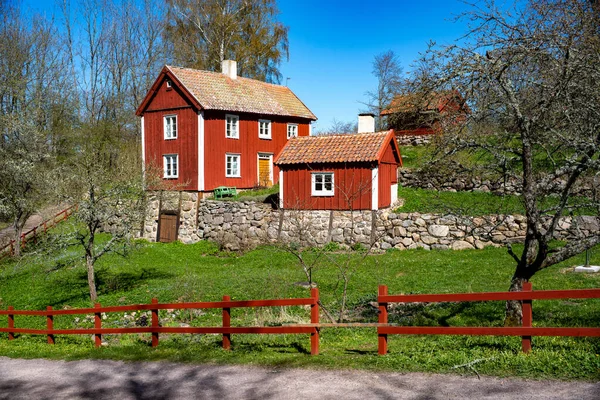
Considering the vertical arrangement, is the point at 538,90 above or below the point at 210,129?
below

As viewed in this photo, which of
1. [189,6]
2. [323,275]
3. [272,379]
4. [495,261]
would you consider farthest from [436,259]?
[189,6]

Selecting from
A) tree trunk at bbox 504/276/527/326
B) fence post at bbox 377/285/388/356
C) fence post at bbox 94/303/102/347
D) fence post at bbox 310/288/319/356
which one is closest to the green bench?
fence post at bbox 94/303/102/347

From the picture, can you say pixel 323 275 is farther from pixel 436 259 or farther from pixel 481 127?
pixel 481 127

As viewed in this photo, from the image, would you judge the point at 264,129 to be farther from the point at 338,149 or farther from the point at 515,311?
the point at 515,311

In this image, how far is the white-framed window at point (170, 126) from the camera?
31.2 metres

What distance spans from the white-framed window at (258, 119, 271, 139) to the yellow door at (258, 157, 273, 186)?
1.36 metres

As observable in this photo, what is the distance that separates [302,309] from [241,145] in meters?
18.6

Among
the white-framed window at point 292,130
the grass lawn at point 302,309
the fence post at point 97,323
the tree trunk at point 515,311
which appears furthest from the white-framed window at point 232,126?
the tree trunk at point 515,311

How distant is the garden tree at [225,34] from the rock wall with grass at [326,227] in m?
15.9

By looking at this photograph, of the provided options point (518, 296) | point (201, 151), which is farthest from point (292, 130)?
point (518, 296)

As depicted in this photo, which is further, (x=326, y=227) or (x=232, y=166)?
(x=232, y=166)

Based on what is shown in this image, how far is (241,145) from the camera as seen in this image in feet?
105

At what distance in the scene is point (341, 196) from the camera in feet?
82.7

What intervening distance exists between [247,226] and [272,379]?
19.8 metres
